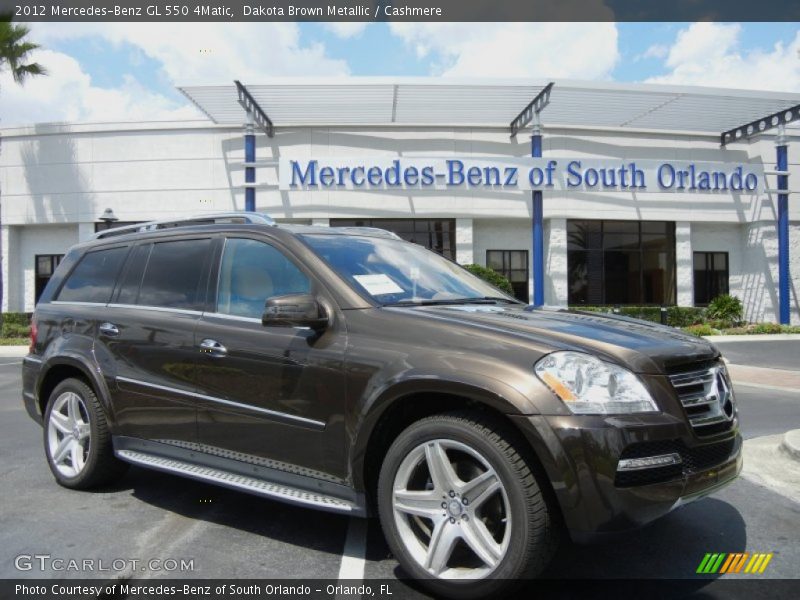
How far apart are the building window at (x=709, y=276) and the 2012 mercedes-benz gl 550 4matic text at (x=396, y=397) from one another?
21182 millimetres

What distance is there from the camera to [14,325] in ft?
67.4

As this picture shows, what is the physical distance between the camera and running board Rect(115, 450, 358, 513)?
3238 millimetres

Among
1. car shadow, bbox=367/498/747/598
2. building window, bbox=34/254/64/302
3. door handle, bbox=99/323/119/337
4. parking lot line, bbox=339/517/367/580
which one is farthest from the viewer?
building window, bbox=34/254/64/302

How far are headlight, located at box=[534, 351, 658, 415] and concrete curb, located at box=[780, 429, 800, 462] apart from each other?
3.41 m

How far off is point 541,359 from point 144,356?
2659 mm

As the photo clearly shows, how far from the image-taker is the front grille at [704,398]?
290cm

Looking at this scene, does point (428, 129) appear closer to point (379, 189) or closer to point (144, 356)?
point (379, 189)

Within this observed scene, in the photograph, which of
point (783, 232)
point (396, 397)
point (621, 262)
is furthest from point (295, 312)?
point (783, 232)

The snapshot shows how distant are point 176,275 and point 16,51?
21.1 metres

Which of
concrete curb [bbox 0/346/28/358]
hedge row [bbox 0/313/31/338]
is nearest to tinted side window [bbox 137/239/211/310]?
concrete curb [bbox 0/346/28/358]

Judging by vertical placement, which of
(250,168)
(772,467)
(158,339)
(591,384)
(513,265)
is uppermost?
(250,168)

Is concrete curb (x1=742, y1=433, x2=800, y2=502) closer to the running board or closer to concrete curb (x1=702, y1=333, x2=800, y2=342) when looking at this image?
the running board

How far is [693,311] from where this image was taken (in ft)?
69.9

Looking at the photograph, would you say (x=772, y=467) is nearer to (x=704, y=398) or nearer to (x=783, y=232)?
(x=704, y=398)
